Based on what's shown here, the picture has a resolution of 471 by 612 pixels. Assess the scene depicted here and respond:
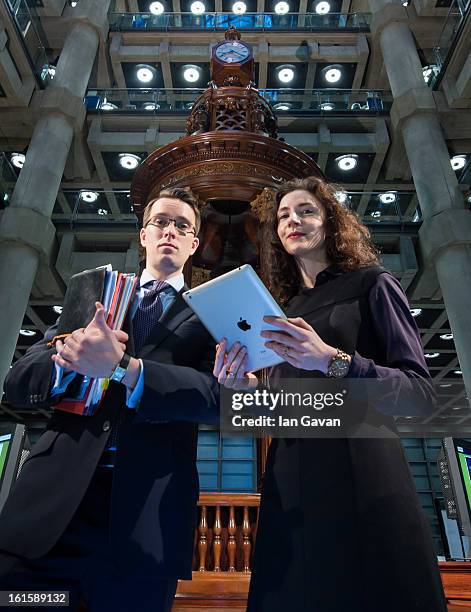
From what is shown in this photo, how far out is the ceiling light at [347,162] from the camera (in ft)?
36.5

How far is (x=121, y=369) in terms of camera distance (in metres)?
1.15

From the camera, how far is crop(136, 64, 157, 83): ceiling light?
1448cm

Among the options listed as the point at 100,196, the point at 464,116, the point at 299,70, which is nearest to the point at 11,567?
the point at 100,196

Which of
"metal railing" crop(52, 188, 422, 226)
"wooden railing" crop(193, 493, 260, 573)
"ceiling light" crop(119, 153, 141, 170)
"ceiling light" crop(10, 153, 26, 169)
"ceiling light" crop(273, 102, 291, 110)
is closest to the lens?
"wooden railing" crop(193, 493, 260, 573)

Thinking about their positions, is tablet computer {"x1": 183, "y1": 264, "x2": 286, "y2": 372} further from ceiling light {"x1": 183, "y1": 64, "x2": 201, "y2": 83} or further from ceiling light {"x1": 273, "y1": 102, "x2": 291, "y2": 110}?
ceiling light {"x1": 183, "y1": 64, "x2": 201, "y2": 83}

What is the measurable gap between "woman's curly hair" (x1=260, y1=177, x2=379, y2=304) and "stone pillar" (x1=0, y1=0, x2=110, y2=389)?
662cm

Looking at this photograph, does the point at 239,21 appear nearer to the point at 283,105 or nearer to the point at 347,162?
the point at 283,105

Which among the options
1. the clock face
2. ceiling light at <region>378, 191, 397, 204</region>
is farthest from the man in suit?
ceiling light at <region>378, 191, 397, 204</region>

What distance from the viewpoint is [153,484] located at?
3.94 feet

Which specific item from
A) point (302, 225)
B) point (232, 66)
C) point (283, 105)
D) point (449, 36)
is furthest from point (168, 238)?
point (283, 105)

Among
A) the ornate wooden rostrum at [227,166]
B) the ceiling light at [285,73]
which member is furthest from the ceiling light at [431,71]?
the ornate wooden rostrum at [227,166]

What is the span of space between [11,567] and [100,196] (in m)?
10.0

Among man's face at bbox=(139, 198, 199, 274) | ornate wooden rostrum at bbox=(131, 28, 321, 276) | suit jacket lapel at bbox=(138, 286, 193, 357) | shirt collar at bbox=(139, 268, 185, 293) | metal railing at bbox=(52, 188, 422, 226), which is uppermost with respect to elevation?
metal railing at bbox=(52, 188, 422, 226)

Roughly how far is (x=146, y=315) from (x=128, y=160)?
10.6m
